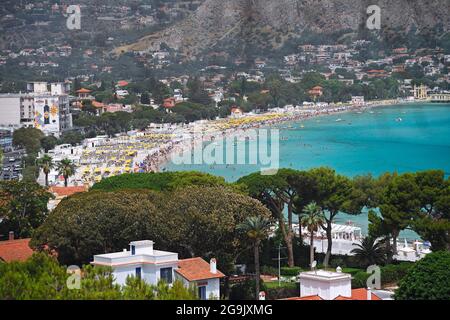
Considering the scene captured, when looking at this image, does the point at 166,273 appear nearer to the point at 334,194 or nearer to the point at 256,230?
the point at 256,230

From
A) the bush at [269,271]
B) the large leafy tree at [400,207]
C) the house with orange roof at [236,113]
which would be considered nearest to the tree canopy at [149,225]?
the bush at [269,271]

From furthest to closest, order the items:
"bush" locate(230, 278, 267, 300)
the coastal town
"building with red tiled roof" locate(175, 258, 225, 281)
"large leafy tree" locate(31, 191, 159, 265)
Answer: "bush" locate(230, 278, 267, 300), "large leafy tree" locate(31, 191, 159, 265), the coastal town, "building with red tiled roof" locate(175, 258, 225, 281)

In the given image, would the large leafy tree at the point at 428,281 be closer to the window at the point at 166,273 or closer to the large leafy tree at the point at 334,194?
the window at the point at 166,273

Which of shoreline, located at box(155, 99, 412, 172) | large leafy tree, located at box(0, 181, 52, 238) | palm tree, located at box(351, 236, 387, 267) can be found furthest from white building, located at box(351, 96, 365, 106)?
palm tree, located at box(351, 236, 387, 267)

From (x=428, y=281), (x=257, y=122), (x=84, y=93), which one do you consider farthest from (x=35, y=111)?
(x=428, y=281)

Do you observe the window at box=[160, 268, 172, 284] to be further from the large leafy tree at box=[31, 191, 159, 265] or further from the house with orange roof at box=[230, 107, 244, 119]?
the house with orange roof at box=[230, 107, 244, 119]
